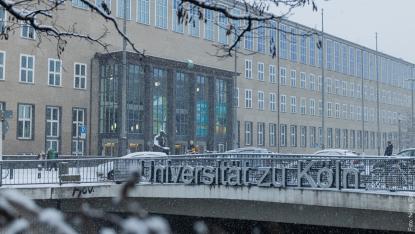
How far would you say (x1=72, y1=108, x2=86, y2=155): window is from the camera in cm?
5188

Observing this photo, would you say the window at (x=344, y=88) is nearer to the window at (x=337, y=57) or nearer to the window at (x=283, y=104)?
the window at (x=337, y=57)

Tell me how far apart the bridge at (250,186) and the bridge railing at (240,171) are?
26 mm

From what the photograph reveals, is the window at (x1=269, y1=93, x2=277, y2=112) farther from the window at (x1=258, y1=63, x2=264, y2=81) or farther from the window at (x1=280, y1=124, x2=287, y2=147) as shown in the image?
the window at (x1=258, y1=63, x2=264, y2=81)

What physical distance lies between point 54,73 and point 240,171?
35433 millimetres

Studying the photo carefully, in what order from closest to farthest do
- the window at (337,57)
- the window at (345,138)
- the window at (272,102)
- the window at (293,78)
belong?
the window at (272,102), the window at (293,78), the window at (337,57), the window at (345,138)

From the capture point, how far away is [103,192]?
2197cm

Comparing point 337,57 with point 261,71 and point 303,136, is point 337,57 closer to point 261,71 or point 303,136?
point 303,136

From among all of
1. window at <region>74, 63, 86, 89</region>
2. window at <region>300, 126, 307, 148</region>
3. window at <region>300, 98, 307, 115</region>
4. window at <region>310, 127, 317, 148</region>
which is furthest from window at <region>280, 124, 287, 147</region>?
window at <region>74, 63, 86, 89</region>

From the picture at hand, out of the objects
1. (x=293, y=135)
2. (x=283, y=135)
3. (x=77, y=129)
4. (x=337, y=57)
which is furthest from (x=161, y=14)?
(x=337, y=57)

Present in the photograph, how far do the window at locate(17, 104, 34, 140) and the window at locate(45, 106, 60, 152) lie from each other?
1.53 m

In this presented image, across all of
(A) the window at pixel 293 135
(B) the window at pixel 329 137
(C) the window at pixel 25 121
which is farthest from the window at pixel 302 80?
(C) the window at pixel 25 121

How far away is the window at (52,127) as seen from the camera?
50.1 metres

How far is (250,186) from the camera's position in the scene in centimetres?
1888

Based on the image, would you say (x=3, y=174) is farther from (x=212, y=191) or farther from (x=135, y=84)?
(x=135, y=84)
